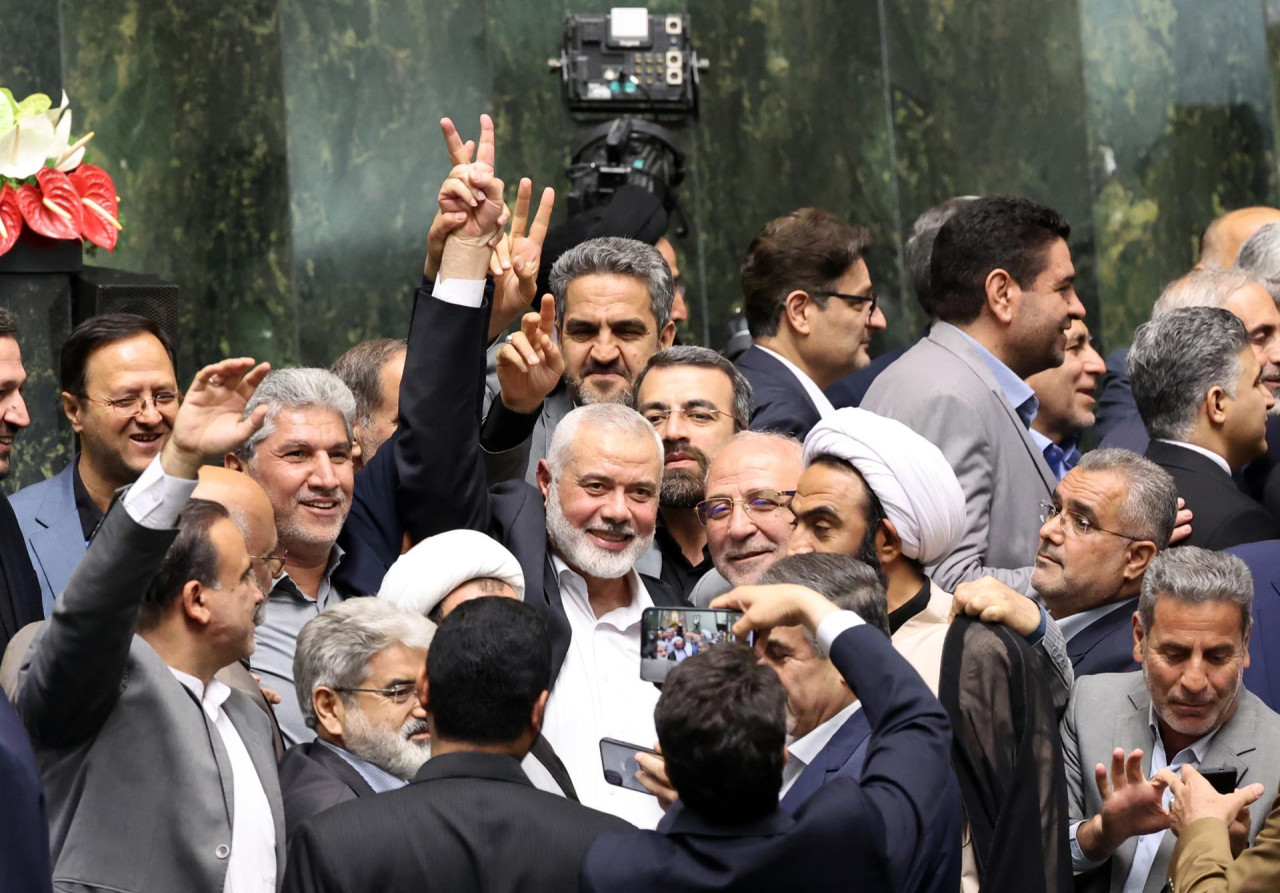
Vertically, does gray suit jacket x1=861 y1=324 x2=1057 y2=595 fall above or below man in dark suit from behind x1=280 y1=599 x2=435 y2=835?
above

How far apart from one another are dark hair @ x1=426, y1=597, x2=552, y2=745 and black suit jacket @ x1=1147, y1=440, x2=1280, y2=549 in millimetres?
→ 2070

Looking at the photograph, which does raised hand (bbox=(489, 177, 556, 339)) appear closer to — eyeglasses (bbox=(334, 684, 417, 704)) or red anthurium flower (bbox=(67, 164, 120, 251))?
eyeglasses (bbox=(334, 684, 417, 704))

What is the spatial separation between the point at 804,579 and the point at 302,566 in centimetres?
155

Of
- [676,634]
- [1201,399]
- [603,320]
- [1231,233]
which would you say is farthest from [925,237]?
[676,634]

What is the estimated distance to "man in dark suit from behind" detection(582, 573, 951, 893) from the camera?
286 cm

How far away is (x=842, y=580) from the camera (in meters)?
3.37

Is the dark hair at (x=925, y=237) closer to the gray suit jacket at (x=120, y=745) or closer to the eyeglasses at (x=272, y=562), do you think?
the eyeglasses at (x=272, y=562)

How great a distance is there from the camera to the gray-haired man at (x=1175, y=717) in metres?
4.00

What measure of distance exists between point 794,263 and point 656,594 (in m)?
1.62

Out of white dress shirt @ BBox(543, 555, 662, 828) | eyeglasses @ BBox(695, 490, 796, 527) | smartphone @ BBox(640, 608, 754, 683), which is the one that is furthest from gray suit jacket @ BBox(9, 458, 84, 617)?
smartphone @ BBox(640, 608, 754, 683)

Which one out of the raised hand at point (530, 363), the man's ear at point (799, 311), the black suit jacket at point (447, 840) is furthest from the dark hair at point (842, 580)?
the man's ear at point (799, 311)

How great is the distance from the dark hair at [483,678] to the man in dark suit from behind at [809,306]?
259 cm

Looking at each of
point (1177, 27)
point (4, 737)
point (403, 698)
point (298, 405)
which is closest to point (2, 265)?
point (298, 405)

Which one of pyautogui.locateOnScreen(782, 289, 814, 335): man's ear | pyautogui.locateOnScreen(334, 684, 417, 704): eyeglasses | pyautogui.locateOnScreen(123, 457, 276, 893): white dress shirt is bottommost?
pyautogui.locateOnScreen(123, 457, 276, 893): white dress shirt
